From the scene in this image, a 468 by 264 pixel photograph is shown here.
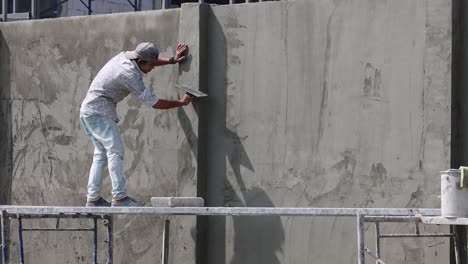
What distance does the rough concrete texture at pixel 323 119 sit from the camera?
835 centimetres

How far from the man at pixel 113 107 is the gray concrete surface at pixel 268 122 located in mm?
685

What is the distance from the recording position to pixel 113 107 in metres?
8.88

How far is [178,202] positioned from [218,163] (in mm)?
1101

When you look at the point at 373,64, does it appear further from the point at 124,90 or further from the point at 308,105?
the point at 124,90

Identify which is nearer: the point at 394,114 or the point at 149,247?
the point at 394,114

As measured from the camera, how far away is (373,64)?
8609 mm

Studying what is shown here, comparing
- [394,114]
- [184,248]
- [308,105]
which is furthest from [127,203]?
[394,114]

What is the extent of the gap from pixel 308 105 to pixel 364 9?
963mm

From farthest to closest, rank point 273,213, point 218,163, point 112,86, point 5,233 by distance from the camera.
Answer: point 218,163
point 112,86
point 5,233
point 273,213

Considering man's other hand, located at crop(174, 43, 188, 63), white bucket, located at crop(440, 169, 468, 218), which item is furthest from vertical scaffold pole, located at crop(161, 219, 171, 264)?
white bucket, located at crop(440, 169, 468, 218)

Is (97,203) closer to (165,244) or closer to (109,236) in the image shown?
(109,236)

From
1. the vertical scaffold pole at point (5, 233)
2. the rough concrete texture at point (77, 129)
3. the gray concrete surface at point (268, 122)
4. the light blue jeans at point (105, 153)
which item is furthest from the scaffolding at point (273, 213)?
the rough concrete texture at point (77, 129)

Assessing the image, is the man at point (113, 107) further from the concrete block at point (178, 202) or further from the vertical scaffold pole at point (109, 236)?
the concrete block at point (178, 202)


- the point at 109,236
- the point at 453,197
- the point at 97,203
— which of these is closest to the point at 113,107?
the point at 97,203
